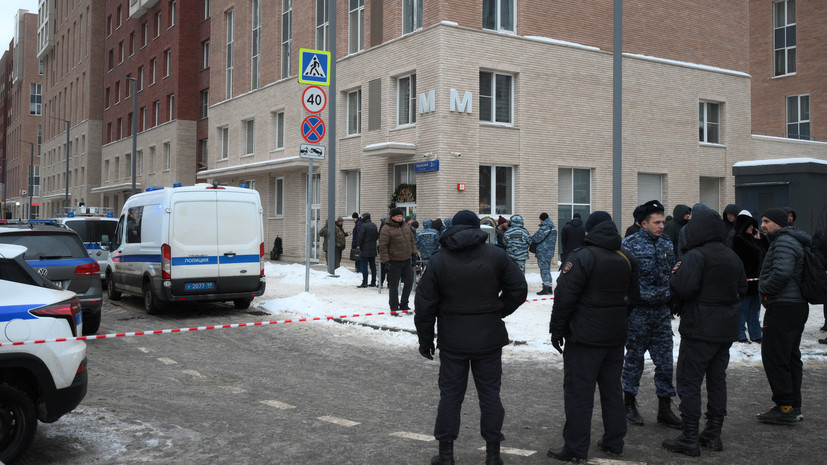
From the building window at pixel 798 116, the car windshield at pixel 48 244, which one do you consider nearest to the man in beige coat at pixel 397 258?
the car windshield at pixel 48 244

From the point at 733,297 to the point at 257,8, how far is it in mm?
30255

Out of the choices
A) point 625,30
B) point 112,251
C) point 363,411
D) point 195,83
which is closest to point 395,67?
point 625,30

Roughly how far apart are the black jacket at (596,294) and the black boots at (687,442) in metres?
0.83

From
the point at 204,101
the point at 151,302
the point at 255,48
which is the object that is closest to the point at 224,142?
the point at 255,48

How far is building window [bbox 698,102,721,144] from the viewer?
27.4 m

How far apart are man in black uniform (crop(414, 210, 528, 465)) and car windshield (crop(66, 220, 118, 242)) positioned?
51.0ft

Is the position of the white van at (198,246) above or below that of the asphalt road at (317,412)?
above

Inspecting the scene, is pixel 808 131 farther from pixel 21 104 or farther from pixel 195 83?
pixel 21 104

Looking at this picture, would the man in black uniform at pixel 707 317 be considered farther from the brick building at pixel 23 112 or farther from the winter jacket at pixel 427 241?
the brick building at pixel 23 112

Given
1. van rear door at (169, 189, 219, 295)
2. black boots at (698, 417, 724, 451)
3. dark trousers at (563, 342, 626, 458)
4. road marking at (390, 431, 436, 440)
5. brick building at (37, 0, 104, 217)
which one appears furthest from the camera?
brick building at (37, 0, 104, 217)

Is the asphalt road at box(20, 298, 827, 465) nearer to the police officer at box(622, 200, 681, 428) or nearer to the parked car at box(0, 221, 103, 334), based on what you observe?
the police officer at box(622, 200, 681, 428)

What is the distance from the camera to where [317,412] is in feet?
21.7

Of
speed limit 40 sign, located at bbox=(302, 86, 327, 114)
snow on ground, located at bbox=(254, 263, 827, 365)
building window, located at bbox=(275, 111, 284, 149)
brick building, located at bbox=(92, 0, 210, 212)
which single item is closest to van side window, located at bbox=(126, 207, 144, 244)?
snow on ground, located at bbox=(254, 263, 827, 365)

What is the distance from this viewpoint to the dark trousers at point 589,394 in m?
5.29
